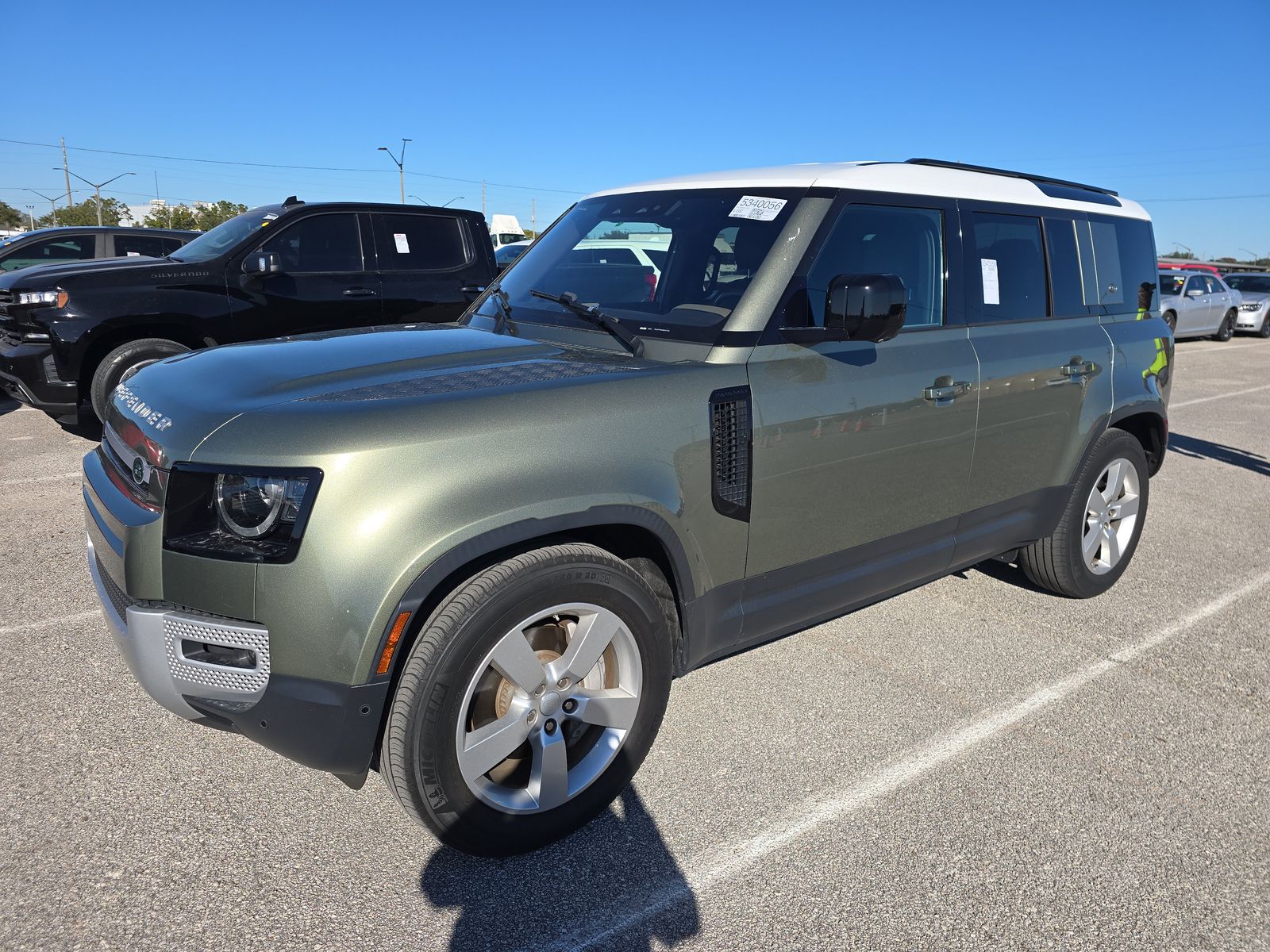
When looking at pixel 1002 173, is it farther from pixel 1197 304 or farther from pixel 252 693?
pixel 1197 304

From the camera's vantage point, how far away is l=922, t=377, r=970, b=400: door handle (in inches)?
135

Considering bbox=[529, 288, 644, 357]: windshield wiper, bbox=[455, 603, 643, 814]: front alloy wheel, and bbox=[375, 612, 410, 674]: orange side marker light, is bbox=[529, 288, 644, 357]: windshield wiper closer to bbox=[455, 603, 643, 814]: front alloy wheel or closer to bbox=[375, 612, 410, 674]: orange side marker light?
bbox=[455, 603, 643, 814]: front alloy wheel

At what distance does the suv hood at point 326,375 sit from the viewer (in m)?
2.43

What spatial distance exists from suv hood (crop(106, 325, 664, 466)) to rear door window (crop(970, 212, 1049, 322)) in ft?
5.57

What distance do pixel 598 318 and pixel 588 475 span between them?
3.09ft

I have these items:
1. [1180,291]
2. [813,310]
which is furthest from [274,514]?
[1180,291]

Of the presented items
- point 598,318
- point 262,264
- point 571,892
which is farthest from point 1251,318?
point 571,892

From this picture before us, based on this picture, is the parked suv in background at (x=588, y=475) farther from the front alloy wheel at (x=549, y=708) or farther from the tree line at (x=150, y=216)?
the tree line at (x=150, y=216)

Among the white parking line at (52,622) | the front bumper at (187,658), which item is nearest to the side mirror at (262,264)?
the white parking line at (52,622)

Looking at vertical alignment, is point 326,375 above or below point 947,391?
above

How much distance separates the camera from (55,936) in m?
2.22

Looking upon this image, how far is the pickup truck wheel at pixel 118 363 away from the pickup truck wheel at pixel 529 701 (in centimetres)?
561

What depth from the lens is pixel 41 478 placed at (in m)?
6.36

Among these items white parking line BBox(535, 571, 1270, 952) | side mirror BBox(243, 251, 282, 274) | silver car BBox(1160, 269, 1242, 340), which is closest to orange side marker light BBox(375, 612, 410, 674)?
white parking line BBox(535, 571, 1270, 952)
